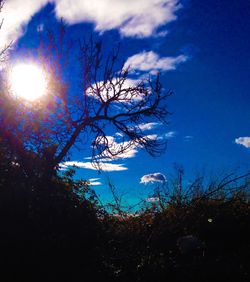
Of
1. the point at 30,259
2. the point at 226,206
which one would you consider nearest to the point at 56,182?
the point at 30,259

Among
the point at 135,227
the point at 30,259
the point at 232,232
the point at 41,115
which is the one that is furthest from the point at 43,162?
the point at 232,232

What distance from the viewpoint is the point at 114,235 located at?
29.8 feet

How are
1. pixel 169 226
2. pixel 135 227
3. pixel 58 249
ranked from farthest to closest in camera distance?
pixel 135 227 → pixel 169 226 → pixel 58 249

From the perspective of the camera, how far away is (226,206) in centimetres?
968

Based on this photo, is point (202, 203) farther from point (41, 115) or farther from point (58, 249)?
point (41, 115)

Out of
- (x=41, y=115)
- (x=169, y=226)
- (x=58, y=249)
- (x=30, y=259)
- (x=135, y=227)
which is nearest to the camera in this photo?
(x=30, y=259)

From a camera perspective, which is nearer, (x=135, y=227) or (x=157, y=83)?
(x=135, y=227)

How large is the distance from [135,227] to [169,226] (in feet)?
3.94

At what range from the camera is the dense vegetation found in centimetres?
634

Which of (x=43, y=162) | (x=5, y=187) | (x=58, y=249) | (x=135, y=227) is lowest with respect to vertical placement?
(x=58, y=249)

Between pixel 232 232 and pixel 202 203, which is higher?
pixel 202 203

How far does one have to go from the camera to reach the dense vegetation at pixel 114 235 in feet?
20.8

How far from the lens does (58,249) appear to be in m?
7.16

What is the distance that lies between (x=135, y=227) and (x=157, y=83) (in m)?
5.93
